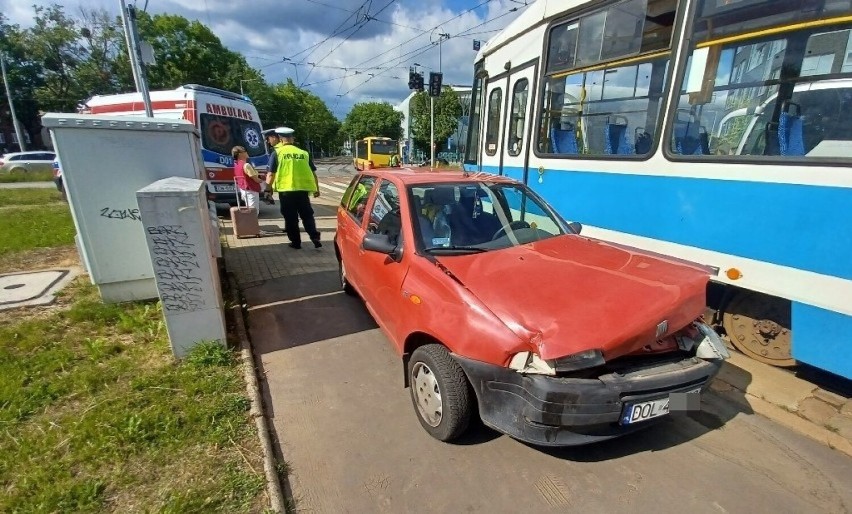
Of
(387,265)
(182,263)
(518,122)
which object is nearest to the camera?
(387,265)

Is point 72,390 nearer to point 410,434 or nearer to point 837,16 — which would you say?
point 410,434

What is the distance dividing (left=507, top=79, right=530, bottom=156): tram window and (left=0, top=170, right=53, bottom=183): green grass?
25.9 m

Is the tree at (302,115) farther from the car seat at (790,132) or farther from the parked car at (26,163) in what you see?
the car seat at (790,132)

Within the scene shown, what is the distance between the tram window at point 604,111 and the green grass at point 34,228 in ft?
28.6

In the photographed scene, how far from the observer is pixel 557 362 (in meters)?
1.91

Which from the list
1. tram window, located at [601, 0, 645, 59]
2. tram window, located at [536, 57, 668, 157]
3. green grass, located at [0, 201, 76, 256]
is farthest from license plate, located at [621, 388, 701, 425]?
green grass, located at [0, 201, 76, 256]

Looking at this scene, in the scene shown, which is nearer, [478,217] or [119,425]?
[119,425]

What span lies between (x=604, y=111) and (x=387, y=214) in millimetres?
2661

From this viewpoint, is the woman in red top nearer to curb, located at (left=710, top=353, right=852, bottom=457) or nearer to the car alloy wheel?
the car alloy wheel

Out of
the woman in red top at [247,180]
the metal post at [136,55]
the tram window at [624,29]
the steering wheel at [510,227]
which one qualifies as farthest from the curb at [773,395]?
the metal post at [136,55]

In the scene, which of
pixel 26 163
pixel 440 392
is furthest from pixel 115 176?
pixel 26 163

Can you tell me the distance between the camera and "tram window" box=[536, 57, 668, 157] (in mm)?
3617

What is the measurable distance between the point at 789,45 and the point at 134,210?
599 centimetres

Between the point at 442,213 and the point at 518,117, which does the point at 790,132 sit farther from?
the point at 518,117
